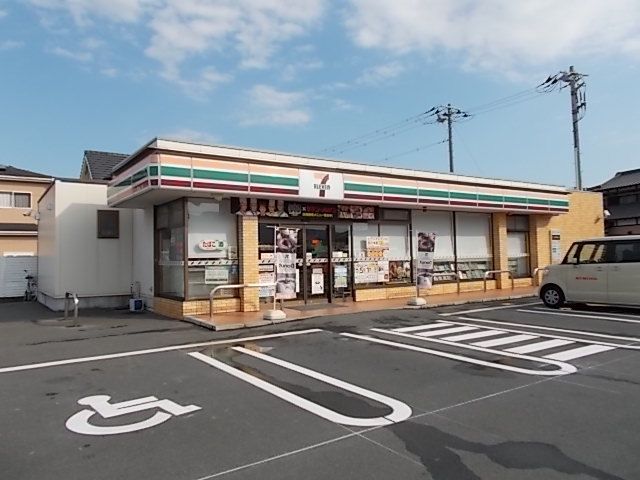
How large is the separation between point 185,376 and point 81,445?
2.31m

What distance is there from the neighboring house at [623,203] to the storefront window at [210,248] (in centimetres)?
2472

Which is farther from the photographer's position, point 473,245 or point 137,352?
point 473,245

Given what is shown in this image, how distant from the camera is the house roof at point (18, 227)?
2284 centimetres

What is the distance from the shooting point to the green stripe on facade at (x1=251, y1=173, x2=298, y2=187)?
11844 millimetres

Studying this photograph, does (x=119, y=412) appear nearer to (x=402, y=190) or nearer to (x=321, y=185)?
(x=321, y=185)

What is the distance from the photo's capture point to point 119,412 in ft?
16.8

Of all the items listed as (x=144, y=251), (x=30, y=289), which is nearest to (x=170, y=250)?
(x=144, y=251)

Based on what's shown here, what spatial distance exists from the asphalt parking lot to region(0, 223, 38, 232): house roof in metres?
15.8

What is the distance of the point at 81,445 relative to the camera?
14.0ft

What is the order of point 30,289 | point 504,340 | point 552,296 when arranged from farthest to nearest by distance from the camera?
point 30,289 < point 552,296 < point 504,340

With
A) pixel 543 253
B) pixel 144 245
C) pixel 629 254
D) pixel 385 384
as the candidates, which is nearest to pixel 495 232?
pixel 543 253

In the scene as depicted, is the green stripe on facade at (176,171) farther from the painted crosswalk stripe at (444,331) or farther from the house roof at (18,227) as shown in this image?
the house roof at (18,227)

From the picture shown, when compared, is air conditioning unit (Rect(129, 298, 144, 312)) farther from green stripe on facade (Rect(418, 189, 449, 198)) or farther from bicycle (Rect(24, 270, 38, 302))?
green stripe on facade (Rect(418, 189, 449, 198))

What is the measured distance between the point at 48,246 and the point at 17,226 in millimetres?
8386
